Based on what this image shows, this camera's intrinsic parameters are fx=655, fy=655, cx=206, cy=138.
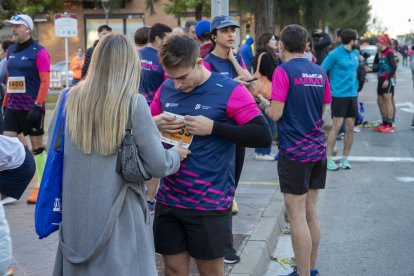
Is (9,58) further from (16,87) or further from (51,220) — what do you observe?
(51,220)

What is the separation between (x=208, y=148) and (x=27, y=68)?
4.49 m

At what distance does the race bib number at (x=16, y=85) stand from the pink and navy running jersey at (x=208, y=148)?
435 cm

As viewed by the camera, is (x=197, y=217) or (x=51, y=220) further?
(x=197, y=217)

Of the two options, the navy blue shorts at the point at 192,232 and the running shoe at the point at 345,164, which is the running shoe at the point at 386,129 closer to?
the running shoe at the point at 345,164

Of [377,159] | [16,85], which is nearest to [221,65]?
[16,85]

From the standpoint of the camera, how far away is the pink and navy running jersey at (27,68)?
7.50 m

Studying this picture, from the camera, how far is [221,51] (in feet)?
18.4

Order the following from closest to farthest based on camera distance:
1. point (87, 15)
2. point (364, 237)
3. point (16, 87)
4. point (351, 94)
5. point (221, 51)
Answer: point (221, 51) → point (364, 237) → point (16, 87) → point (351, 94) → point (87, 15)

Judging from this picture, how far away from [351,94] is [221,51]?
15.3ft

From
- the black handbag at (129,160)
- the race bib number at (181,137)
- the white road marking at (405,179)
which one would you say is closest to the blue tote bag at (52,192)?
the black handbag at (129,160)

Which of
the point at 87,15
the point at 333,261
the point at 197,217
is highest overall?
the point at 87,15

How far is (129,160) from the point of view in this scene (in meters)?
2.99

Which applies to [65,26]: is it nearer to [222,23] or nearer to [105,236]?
[222,23]

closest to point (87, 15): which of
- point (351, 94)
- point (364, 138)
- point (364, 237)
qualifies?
point (364, 138)
